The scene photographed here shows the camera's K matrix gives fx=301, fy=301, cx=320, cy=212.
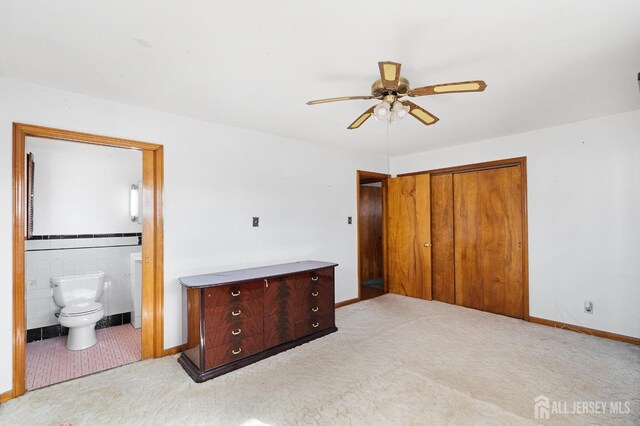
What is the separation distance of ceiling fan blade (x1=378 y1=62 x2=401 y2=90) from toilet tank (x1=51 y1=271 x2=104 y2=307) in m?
3.65

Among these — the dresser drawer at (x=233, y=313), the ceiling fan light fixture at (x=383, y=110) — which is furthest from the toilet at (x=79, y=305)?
the ceiling fan light fixture at (x=383, y=110)

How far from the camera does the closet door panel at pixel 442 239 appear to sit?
14.7ft

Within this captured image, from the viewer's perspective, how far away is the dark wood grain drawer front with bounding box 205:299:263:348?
8.07ft

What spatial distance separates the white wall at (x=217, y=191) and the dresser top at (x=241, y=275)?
0.21 metres

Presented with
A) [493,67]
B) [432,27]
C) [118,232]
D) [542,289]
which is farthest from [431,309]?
[118,232]

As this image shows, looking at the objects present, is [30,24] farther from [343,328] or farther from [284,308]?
[343,328]

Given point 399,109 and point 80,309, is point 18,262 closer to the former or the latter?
point 80,309

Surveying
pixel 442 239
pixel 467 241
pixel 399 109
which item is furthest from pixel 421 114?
pixel 442 239

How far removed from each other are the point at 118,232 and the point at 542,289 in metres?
5.27

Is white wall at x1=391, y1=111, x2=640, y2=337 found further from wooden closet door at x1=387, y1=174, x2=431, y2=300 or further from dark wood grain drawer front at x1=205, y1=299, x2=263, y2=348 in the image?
dark wood grain drawer front at x1=205, y1=299, x2=263, y2=348

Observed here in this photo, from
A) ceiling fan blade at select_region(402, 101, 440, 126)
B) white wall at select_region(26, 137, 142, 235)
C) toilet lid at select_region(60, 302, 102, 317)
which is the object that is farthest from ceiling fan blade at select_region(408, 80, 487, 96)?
white wall at select_region(26, 137, 142, 235)

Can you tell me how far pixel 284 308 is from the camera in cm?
295

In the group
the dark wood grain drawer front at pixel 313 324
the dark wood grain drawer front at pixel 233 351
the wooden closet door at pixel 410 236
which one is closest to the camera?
the dark wood grain drawer front at pixel 233 351

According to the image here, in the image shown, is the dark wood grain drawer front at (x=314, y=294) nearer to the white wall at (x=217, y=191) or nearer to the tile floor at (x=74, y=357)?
the white wall at (x=217, y=191)
